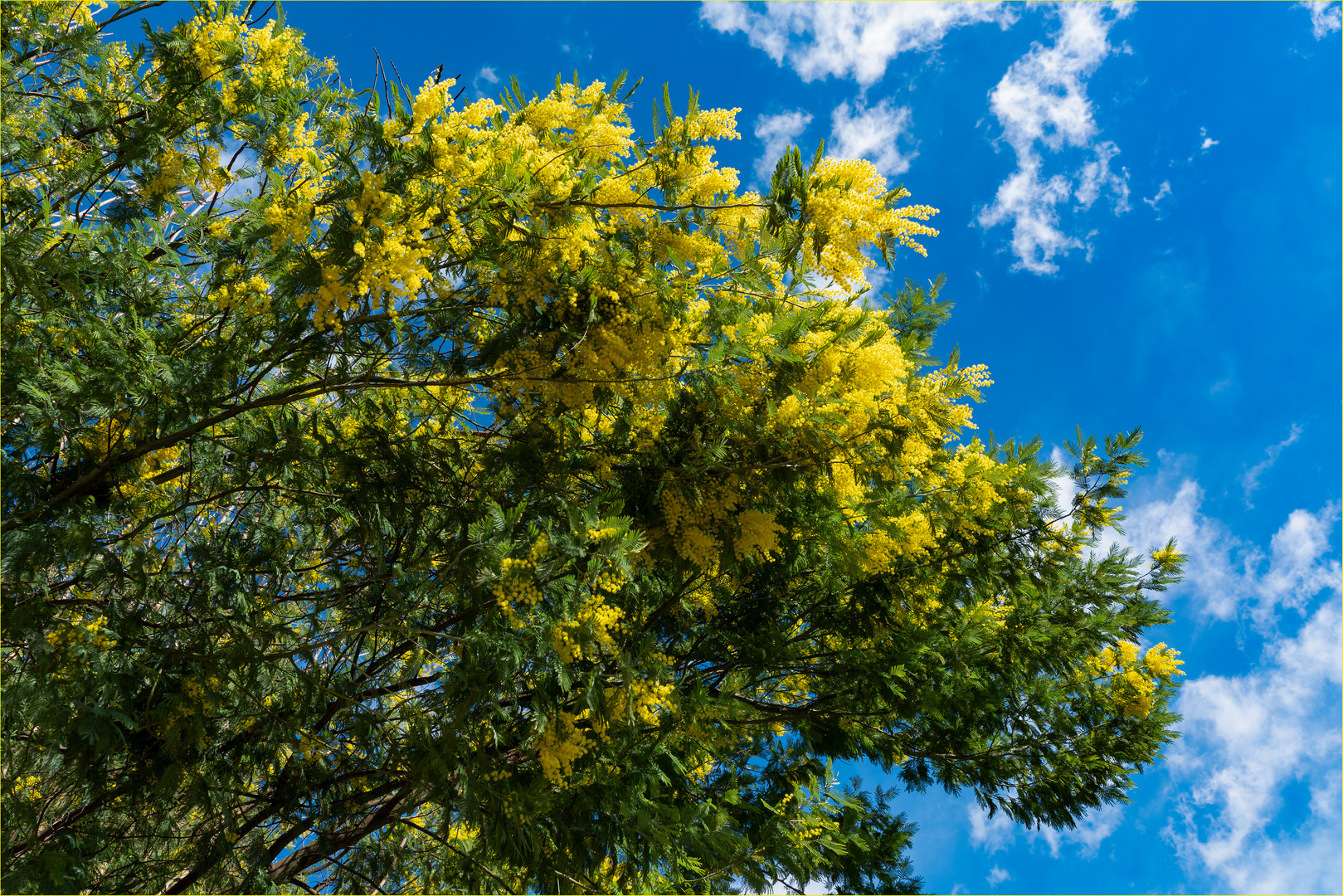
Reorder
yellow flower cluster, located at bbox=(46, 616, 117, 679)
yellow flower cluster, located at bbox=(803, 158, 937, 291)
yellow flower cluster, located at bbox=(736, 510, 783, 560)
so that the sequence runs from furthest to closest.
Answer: yellow flower cluster, located at bbox=(736, 510, 783, 560) → yellow flower cluster, located at bbox=(46, 616, 117, 679) → yellow flower cluster, located at bbox=(803, 158, 937, 291)

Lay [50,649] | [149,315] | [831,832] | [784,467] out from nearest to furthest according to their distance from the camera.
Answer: [50,649], [784,467], [149,315], [831,832]

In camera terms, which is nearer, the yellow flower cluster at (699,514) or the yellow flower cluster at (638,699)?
the yellow flower cluster at (638,699)

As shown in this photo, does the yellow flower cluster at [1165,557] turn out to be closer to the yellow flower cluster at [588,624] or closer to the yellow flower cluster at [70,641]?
the yellow flower cluster at [588,624]

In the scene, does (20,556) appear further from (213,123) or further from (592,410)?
(592,410)

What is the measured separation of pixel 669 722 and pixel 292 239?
3.34 metres

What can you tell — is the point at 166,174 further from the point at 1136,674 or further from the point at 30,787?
the point at 1136,674

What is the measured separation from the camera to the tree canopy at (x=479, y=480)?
13.2 feet

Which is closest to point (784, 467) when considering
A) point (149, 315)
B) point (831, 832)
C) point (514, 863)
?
point (514, 863)

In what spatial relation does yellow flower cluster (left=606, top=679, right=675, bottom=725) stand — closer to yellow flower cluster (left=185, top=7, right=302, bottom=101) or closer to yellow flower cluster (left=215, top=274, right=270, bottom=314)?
yellow flower cluster (left=215, top=274, right=270, bottom=314)

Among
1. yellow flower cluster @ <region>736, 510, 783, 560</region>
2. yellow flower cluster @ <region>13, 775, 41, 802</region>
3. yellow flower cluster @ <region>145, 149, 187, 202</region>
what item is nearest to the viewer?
yellow flower cluster @ <region>736, 510, 783, 560</region>

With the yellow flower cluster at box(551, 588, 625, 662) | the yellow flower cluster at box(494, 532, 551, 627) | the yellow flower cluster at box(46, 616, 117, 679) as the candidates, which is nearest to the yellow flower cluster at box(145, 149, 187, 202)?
the yellow flower cluster at box(46, 616, 117, 679)

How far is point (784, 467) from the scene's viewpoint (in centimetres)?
457

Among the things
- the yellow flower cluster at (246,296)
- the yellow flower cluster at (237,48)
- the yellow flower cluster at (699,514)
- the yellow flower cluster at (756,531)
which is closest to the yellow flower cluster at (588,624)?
the yellow flower cluster at (699,514)

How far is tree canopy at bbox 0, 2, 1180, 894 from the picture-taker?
401cm
